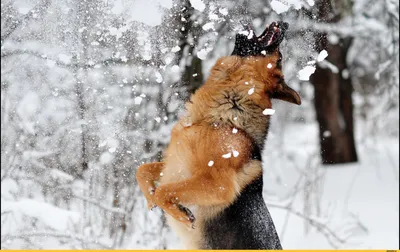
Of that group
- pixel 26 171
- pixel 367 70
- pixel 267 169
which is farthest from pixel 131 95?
pixel 367 70

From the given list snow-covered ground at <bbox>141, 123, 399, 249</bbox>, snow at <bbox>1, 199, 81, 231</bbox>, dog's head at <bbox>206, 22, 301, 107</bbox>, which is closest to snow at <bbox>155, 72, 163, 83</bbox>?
dog's head at <bbox>206, 22, 301, 107</bbox>

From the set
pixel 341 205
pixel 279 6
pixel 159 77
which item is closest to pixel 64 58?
pixel 159 77

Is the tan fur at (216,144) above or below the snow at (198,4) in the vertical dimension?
below

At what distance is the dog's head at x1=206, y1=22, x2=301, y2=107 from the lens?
3.35 meters

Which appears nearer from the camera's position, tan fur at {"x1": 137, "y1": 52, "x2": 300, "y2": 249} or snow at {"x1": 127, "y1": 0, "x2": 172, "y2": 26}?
tan fur at {"x1": 137, "y1": 52, "x2": 300, "y2": 249}

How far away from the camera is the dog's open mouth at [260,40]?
331cm

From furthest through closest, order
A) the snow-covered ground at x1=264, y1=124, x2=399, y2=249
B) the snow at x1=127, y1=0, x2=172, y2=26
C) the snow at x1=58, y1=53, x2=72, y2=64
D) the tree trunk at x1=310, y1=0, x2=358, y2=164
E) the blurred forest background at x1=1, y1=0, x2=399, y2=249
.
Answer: the tree trunk at x1=310, y1=0, x2=358, y2=164, the snow-covered ground at x1=264, y1=124, x2=399, y2=249, the snow at x1=58, y1=53, x2=72, y2=64, the blurred forest background at x1=1, y1=0, x2=399, y2=249, the snow at x1=127, y1=0, x2=172, y2=26

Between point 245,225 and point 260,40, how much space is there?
1092 mm

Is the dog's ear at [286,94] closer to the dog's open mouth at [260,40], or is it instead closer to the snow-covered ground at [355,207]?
the dog's open mouth at [260,40]

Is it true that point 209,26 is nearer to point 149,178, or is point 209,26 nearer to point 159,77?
point 159,77

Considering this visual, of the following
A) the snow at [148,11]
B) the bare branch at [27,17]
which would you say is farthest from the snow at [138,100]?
the bare branch at [27,17]

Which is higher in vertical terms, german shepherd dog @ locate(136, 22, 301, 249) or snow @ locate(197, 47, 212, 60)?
snow @ locate(197, 47, 212, 60)

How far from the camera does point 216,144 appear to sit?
3.26 meters

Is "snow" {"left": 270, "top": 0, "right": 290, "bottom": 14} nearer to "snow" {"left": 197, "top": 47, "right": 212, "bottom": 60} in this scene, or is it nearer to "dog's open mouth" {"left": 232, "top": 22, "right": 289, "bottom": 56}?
"dog's open mouth" {"left": 232, "top": 22, "right": 289, "bottom": 56}
